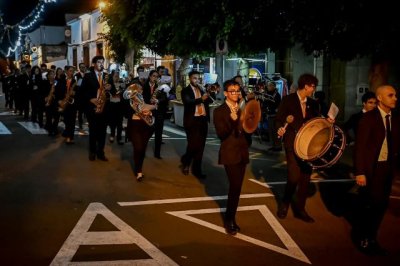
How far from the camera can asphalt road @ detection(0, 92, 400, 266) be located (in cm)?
559

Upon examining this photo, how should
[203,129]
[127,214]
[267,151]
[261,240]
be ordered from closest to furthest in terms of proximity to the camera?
1. [261,240]
2. [127,214]
3. [203,129]
4. [267,151]

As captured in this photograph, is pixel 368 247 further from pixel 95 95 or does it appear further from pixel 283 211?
pixel 95 95

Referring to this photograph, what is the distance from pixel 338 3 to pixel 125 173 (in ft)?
16.9

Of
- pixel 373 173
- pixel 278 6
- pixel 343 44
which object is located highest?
pixel 278 6

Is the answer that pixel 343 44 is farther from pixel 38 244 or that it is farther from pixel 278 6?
pixel 38 244

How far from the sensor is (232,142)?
635 cm

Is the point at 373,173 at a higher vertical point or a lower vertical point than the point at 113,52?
lower

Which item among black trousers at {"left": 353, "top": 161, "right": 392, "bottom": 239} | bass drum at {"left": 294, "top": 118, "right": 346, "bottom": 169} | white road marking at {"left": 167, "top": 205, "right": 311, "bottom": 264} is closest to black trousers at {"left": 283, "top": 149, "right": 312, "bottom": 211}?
bass drum at {"left": 294, "top": 118, "right": 346, "bottom": 169}

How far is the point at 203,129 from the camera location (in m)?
9.77

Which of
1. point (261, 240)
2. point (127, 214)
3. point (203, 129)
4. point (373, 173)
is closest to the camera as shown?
point (373, 173)

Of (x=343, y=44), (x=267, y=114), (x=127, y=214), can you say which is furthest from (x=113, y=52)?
(x=127, y=214)

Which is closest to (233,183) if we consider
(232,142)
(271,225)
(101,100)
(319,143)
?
(232,142)

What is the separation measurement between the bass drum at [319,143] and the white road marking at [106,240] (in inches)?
85.6

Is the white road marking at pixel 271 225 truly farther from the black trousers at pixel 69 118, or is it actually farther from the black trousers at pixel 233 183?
the black trousers at pixel 69 118
